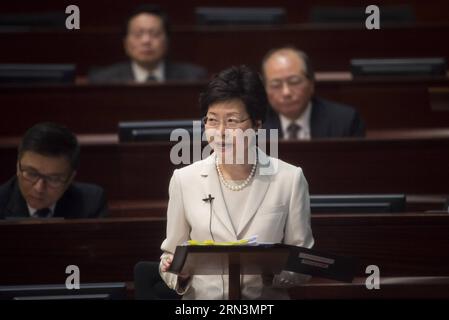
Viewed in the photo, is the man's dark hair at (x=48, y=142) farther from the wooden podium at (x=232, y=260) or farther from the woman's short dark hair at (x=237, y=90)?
the wooden podium at (x=232, y=260)

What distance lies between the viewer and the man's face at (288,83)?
3990 millimetres

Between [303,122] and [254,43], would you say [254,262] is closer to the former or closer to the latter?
[303,122]

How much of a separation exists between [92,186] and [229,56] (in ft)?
5.72

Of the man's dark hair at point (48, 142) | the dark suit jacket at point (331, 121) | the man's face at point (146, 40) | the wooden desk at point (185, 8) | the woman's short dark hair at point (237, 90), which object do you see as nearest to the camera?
the woman's short dark hair at point (237, 90)

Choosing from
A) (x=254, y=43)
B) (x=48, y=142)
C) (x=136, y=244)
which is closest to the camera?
(x=136, y=244)

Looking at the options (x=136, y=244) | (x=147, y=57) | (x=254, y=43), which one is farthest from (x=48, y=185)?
(x=254, y=43)

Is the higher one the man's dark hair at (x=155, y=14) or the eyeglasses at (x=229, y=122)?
the man's dark hair at (x=155, y=14)

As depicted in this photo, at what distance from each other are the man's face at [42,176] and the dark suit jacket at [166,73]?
1.53 metres

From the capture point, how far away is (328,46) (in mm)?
4770

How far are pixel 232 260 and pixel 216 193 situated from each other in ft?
0.97

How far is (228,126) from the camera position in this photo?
2.35 meters

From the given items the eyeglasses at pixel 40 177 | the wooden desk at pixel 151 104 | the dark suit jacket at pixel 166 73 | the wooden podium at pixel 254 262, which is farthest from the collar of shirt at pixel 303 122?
the wooden podium at pixel 254 262

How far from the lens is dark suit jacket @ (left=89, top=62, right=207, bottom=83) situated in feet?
15.1

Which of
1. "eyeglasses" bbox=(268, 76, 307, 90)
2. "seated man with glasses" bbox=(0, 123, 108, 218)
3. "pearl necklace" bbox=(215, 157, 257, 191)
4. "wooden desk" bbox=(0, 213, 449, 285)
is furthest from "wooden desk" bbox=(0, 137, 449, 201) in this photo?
"pearl necklace" bbox=(215, 157, 257, 191)
